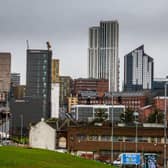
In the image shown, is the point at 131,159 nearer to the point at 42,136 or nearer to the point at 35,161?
the point at 35,161

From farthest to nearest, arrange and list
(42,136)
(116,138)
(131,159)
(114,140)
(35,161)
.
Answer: (42,136) < (116,138) < (114,140) < (131,159) < (35,161)

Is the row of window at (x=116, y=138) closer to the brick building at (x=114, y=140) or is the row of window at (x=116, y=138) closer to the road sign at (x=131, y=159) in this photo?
the brick building at (x=114, y=140)

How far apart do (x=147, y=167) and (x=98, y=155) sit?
47.4 m

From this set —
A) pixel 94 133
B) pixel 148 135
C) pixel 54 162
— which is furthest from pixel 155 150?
pixel 54 162

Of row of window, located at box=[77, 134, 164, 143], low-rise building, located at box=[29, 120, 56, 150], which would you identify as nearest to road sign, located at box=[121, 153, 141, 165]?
row of window, located at box=[77, 134, 164, 143]

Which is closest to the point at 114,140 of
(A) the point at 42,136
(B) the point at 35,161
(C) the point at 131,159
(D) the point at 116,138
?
(D) the point at 116,138

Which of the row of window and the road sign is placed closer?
the road sign

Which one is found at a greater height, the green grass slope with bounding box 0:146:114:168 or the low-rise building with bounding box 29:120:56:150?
the green grass slope with bounding box 0:146:114:168

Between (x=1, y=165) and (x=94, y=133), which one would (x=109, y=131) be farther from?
(x=1, y=165)

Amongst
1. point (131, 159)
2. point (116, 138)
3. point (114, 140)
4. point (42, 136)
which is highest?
point (131, 159)

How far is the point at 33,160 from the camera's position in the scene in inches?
1383

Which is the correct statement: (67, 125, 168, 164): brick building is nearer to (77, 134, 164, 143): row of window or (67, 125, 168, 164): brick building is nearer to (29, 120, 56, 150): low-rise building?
(77, 134, 164, 143): row of window

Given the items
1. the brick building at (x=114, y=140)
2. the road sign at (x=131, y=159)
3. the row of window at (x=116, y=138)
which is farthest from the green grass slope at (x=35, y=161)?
the row of window at (x=116, y=138)

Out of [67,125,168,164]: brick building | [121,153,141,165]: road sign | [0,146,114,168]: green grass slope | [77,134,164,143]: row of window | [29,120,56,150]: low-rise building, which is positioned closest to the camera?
[0,146,114,168]: green grass slope
